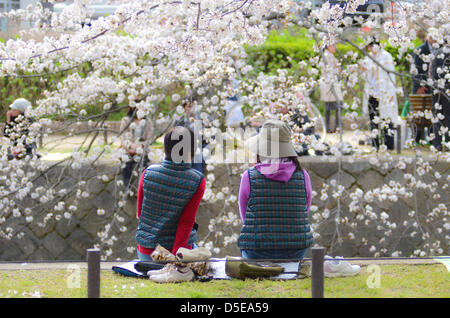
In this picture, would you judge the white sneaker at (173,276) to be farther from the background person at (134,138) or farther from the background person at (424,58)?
the background person at (424,58)

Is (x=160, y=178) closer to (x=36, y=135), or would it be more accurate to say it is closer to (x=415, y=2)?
(x=36, y=135)

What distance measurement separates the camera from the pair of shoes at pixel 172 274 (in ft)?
14.3

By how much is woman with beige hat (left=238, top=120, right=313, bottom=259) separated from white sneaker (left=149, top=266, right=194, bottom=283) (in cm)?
46

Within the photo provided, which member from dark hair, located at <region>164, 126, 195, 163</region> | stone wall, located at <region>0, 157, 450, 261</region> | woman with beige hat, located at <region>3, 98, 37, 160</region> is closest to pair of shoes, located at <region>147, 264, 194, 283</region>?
dark hair, located at <region>164, 126, 195, 163</region>

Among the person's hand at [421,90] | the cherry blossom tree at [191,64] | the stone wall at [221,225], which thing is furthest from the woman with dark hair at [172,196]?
the person's hand at [421,90]

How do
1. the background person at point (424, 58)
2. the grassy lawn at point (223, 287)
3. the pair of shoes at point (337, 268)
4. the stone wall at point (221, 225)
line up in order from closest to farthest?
the grassy lawn at point (223, 287) → the pair of shoes at point (337, 268) → the background person at point (424, 58) → the stone wall at point (221, 225)

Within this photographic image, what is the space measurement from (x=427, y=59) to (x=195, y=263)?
3828 millimetres

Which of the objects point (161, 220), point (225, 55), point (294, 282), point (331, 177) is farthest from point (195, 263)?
point (331, 177)

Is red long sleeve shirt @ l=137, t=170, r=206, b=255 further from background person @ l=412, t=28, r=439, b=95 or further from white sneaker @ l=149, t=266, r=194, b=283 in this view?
background person @ l=412, t=28, r=439, b=95

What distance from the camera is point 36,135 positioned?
694 centimetres

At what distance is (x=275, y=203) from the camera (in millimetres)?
4469

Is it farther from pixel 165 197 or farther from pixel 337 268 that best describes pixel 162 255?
pixel 337 268

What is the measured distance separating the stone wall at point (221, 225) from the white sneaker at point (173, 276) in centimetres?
368
